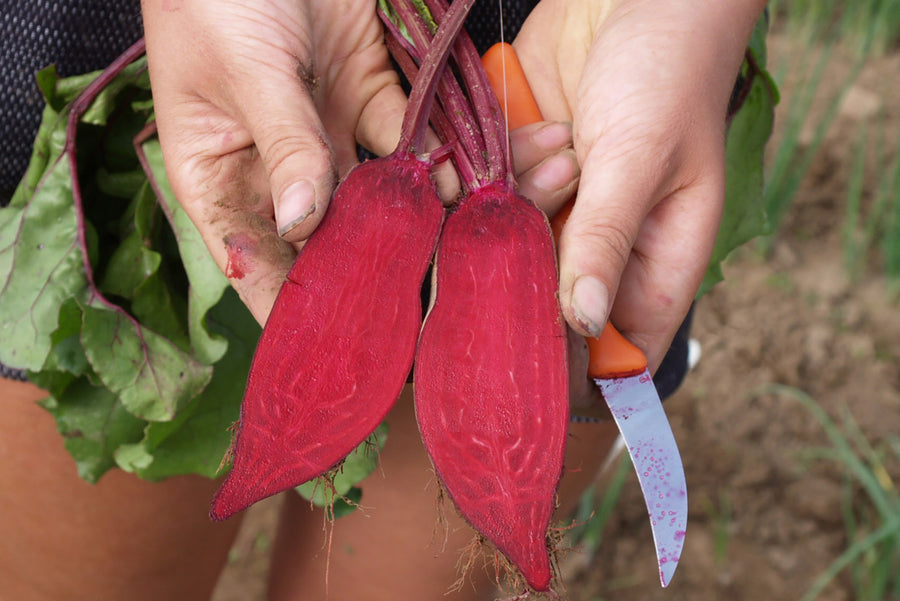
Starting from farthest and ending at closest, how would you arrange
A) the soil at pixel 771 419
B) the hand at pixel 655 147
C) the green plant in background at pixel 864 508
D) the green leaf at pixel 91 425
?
→ the soil at pixel 771 419 → the green plant in background at pixel 864 508 → the green leaf at pixel 91 425 → the hand at pixel 655 147

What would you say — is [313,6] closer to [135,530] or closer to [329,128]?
[329,128]

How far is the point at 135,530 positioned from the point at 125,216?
2.35ft

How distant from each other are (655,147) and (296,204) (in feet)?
2.00

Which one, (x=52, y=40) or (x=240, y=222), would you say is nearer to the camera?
(x=240, y=222)

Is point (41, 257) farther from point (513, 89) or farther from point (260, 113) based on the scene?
point (513, 89)

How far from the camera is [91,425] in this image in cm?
171

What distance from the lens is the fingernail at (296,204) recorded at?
127 cm

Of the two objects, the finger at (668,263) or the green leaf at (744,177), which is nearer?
the finger at (668,263)

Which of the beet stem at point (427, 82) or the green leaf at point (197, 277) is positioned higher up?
the beet stem at point (427, 82)

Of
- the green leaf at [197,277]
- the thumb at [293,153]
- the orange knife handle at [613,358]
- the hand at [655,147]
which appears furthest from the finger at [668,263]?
the green leaf at [197,277]

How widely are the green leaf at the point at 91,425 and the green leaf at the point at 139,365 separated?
0.42ft

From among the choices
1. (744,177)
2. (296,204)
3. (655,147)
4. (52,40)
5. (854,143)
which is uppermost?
(52,40)

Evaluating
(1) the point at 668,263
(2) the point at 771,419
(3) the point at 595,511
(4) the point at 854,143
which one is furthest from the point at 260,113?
(4) the point at 854,143

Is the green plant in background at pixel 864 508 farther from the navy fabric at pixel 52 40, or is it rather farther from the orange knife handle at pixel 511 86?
the navy fabric at pixel 52 40
